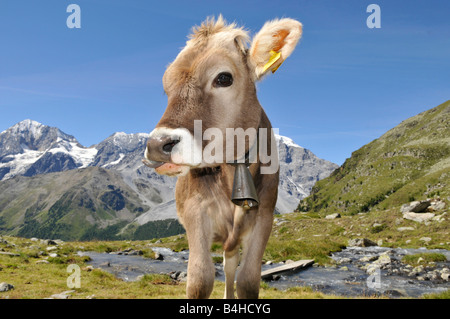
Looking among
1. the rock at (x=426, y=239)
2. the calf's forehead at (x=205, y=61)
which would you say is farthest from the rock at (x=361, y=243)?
the calf's forehead at (x=205, y=61)

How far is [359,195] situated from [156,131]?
16048 centimetres

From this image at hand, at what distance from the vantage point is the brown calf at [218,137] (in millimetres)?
3982

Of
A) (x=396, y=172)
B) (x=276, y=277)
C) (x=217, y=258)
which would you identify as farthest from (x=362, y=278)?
(x=396, y=172)

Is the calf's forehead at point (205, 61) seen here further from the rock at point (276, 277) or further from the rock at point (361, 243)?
the rock at point (361, 243)

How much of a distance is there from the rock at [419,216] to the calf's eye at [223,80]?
1851 inches

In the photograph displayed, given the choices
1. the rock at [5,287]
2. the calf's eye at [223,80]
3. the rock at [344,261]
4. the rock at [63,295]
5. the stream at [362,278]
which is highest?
the calf's eye at [223,80]

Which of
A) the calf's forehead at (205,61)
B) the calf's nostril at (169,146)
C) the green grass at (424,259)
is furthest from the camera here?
the green grass at (424,259)

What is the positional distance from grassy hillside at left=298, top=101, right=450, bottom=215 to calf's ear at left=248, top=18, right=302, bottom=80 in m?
122

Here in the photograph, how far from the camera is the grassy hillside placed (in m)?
120

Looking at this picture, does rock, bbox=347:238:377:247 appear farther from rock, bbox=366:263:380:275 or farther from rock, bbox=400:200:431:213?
rock, bbox=400:200:431:213

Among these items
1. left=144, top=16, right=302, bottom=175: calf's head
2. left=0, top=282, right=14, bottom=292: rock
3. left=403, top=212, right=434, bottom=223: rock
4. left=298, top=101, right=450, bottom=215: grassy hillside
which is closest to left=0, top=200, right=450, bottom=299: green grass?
left=0, top=282, right=14, bottom=292: rock

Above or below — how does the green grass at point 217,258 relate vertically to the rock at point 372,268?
above
